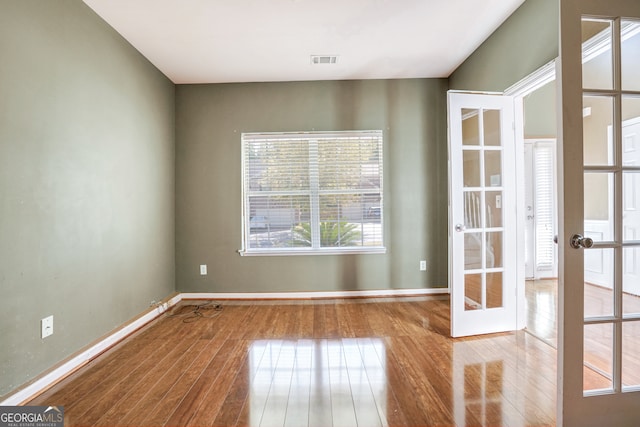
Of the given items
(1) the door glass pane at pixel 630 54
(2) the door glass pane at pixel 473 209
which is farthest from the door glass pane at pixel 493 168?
(1) the door glass pane at pixel 630 54

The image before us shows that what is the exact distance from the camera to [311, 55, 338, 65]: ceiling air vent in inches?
125

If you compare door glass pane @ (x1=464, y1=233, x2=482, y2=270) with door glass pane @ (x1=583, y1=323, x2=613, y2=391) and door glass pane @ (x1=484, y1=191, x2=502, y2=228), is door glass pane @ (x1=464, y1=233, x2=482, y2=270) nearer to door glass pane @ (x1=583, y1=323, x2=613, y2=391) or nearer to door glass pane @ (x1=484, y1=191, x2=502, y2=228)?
door glass pane @ (x1=484, y1=191, x2=502, y2=228)

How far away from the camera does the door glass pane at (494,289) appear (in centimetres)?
270

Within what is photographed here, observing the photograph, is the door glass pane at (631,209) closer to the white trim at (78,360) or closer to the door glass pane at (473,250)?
the door glass pane at (473,250)

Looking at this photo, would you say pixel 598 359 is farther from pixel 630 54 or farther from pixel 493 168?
pixel 630 54

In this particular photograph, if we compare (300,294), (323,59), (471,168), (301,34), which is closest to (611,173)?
(471,168)

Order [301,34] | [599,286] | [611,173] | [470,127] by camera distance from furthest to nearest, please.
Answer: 1. [301,34]
2. [470,127]
3. [599,286]
4. [611,173]

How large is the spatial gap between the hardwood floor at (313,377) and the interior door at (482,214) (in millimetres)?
247

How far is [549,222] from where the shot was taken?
15.3ft

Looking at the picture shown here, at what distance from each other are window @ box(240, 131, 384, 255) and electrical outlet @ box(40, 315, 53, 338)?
2.00m

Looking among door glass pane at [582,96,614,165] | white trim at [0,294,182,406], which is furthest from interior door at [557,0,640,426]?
white trim at [0,294,182,406]

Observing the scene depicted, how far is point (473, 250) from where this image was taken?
8.79ft

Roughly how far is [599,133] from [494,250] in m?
1.33

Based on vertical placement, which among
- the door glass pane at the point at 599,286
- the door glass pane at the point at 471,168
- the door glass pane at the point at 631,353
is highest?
the door glass pane at the point at 471,168
